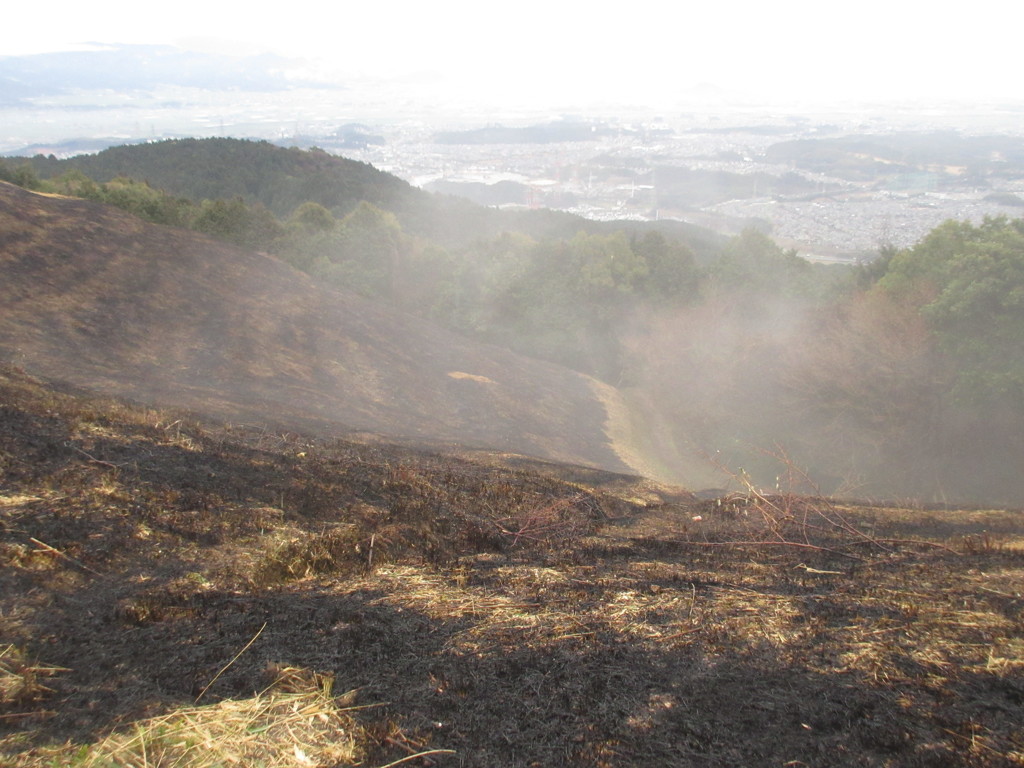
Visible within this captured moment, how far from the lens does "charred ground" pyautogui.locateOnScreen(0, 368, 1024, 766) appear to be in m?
2.63

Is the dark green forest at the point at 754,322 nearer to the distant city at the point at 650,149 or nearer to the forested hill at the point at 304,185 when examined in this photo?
the forested hill at the point at 304,185

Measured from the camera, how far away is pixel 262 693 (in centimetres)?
282

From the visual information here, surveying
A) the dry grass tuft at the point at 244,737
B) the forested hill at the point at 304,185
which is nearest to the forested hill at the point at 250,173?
the forested hill at the point at 304,185

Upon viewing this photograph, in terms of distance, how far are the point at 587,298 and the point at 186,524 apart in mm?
25700

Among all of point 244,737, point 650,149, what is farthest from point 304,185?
point 244,737

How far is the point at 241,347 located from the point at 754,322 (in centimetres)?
2041

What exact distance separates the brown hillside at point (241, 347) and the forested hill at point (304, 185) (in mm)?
20082

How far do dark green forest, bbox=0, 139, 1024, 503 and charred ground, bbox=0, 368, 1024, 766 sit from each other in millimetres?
7751

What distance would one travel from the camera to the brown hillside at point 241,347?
13648 millimetres

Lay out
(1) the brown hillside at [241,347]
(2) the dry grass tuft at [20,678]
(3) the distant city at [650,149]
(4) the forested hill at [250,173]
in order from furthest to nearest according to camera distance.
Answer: (4) the forested hill at [250,173], (3) the distant city at [650,149], (1) the brown hillside at [241,347], (2) the dry grass tuft at [20,678]

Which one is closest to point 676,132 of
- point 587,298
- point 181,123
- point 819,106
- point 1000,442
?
point 819,106

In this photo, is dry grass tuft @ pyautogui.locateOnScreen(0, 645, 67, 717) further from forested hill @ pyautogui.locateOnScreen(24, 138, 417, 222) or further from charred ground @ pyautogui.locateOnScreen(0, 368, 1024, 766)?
forested hill @ pyautogui.locateOnScreen(24, 138, 417, 222)

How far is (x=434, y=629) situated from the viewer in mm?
3664

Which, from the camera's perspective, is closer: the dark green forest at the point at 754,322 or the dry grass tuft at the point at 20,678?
the dry grass tuft at the point at 20,678
